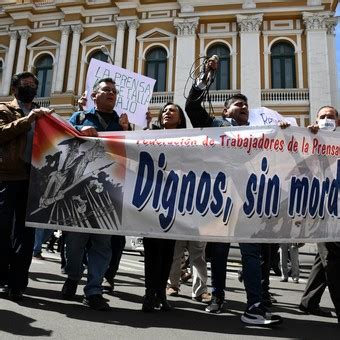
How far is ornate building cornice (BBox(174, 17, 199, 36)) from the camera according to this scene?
20734 millimetres

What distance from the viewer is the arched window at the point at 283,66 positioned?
19.9m

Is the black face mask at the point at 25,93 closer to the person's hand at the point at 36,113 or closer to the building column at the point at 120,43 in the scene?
the person's hand at the point at 36,113

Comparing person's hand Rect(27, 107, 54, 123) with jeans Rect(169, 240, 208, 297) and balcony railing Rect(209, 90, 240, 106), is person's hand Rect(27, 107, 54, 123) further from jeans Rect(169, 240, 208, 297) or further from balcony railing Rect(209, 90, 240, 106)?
balcony railing Rect(209, 90, 240, 106)

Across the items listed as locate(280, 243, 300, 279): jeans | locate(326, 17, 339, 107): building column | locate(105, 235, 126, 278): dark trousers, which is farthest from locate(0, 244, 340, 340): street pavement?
locate(326, 17, 339, 107): building column

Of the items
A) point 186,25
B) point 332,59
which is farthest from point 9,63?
point 332,59

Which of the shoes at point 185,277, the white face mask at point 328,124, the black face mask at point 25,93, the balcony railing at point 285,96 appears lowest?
the shoes at point 185,277

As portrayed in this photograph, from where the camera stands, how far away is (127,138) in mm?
3904

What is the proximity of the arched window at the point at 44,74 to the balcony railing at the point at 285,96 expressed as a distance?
35.9ft

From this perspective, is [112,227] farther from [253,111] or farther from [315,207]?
[253,111]

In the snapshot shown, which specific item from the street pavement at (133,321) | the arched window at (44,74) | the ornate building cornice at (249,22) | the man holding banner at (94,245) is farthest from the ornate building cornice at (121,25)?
the street pavement at (133,321)

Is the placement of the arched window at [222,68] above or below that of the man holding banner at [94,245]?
above

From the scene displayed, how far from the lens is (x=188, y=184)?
3.74 m

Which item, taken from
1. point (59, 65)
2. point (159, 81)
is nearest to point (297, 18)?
point (159, 81)

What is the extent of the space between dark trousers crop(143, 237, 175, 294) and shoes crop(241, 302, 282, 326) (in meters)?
0.85
